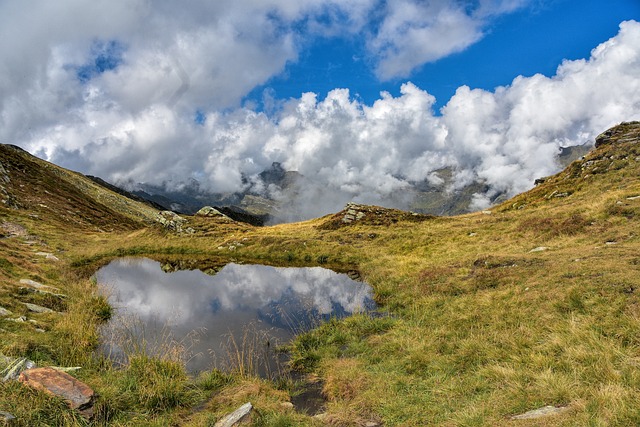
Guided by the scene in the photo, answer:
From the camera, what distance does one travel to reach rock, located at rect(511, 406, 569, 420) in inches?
277

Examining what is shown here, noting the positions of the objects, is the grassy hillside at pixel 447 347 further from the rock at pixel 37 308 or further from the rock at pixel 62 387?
the rock at pixel 37 308

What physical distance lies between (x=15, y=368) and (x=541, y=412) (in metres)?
12.8

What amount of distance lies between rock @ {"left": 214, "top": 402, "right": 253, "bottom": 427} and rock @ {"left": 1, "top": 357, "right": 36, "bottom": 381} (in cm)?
523

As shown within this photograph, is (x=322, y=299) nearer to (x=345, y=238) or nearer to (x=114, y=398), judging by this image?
(x=114, y=398)

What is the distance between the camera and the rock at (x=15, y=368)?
8477 mm

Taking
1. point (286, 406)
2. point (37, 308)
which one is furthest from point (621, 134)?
point (37, 308)

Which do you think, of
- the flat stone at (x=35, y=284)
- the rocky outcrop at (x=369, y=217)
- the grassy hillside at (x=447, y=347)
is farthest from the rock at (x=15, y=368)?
the rocky outcrop at (x=369, y=217)

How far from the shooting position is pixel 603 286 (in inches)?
519

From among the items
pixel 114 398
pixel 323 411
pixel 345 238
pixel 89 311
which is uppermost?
pixel 345 238

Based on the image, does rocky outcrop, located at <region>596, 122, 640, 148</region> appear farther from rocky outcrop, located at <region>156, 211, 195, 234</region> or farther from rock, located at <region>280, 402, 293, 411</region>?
rocky outcrop, located at <region>156, 211, 195, 234</region>

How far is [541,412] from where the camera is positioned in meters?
7.26

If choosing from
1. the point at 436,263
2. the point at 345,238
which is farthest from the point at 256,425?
the point at 345,238

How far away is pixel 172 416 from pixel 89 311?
11.4 m

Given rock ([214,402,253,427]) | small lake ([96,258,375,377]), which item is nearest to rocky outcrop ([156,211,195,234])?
small lake ([96,258,375,377])
